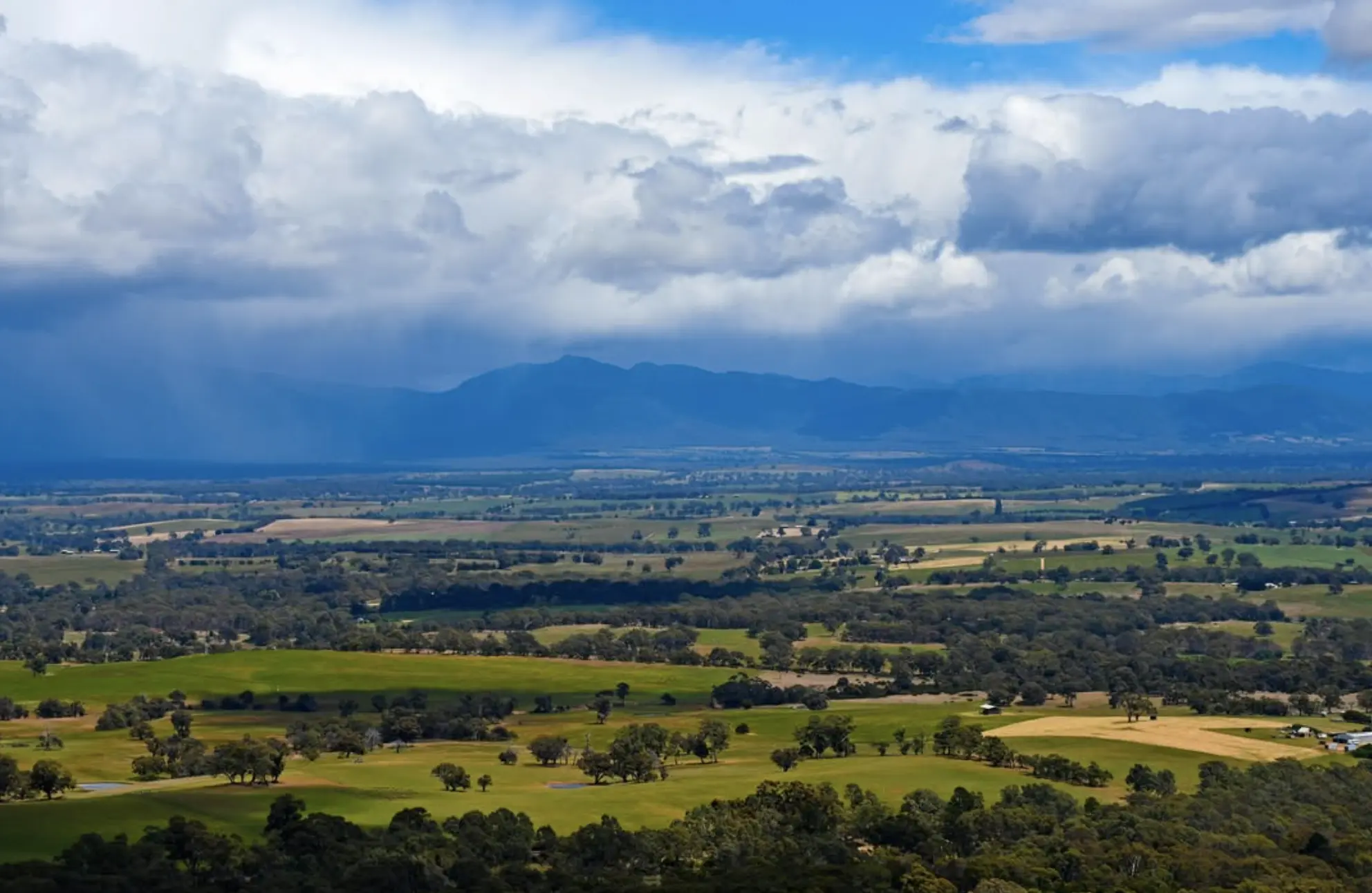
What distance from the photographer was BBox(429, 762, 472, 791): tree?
9538 cm

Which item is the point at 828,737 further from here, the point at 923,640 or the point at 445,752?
the point at 923,640

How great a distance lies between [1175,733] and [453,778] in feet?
145

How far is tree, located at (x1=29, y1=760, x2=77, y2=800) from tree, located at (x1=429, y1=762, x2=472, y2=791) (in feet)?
60.5

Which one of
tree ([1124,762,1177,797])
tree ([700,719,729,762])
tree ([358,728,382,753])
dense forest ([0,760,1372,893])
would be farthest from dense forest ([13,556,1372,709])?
dense forest ([0,760,1372,893])

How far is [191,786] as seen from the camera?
93.1 metres

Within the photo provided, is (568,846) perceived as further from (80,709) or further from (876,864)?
(80,709)

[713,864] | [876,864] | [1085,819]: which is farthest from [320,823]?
[1085,819]

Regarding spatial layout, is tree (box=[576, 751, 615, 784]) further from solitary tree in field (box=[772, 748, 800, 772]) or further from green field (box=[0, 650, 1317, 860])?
solitary tree in field (box=[772, 748, 800, 772])

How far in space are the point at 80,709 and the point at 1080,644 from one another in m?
86.5

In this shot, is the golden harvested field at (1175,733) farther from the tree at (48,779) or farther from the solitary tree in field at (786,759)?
the tree at (48,779)

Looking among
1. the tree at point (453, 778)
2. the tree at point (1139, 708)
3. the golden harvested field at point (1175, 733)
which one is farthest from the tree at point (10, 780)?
the tree at point (1139, 708)

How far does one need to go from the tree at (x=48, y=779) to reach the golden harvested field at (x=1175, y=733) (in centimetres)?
5267

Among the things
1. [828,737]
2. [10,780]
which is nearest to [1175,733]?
[828,737]

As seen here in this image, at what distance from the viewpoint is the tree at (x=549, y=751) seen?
10631 centimetres
